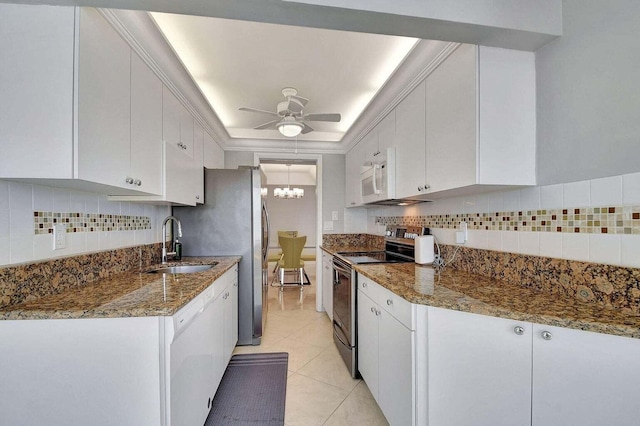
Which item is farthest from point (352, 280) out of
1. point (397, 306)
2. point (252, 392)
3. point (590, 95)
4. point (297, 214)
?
point (297, 214)

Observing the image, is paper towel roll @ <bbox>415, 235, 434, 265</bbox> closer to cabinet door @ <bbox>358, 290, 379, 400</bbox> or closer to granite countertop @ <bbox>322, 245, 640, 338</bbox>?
granite countertop @ <bbox>322, 245, 640, 338</bbox>

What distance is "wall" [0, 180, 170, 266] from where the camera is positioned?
115cm

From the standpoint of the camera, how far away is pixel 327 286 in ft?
10.9

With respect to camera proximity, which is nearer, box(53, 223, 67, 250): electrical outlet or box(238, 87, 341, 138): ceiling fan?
box(53, 223, 67, 250): electrical outlet

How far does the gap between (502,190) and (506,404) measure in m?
1.05

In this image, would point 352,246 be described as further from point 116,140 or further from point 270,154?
point 116,140

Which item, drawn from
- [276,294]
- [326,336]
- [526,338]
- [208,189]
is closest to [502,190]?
[526,338]

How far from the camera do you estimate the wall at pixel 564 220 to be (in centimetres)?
103

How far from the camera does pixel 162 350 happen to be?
1.13 m

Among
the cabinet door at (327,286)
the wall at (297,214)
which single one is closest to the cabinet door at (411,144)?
the cabinet door at (327,286)

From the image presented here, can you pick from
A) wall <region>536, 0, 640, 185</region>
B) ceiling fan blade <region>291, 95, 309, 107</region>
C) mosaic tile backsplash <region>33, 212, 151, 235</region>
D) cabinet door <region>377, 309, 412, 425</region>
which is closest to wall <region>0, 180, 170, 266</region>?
mosaic tile backsplash <region>33, 212, 151, 235</region>

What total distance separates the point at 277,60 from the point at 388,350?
6.90 ft

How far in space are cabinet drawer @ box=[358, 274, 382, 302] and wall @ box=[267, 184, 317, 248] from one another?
20.4ft

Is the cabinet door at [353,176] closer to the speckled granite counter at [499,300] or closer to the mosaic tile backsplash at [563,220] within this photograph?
the mosaic tile backsplash at [563,220]
